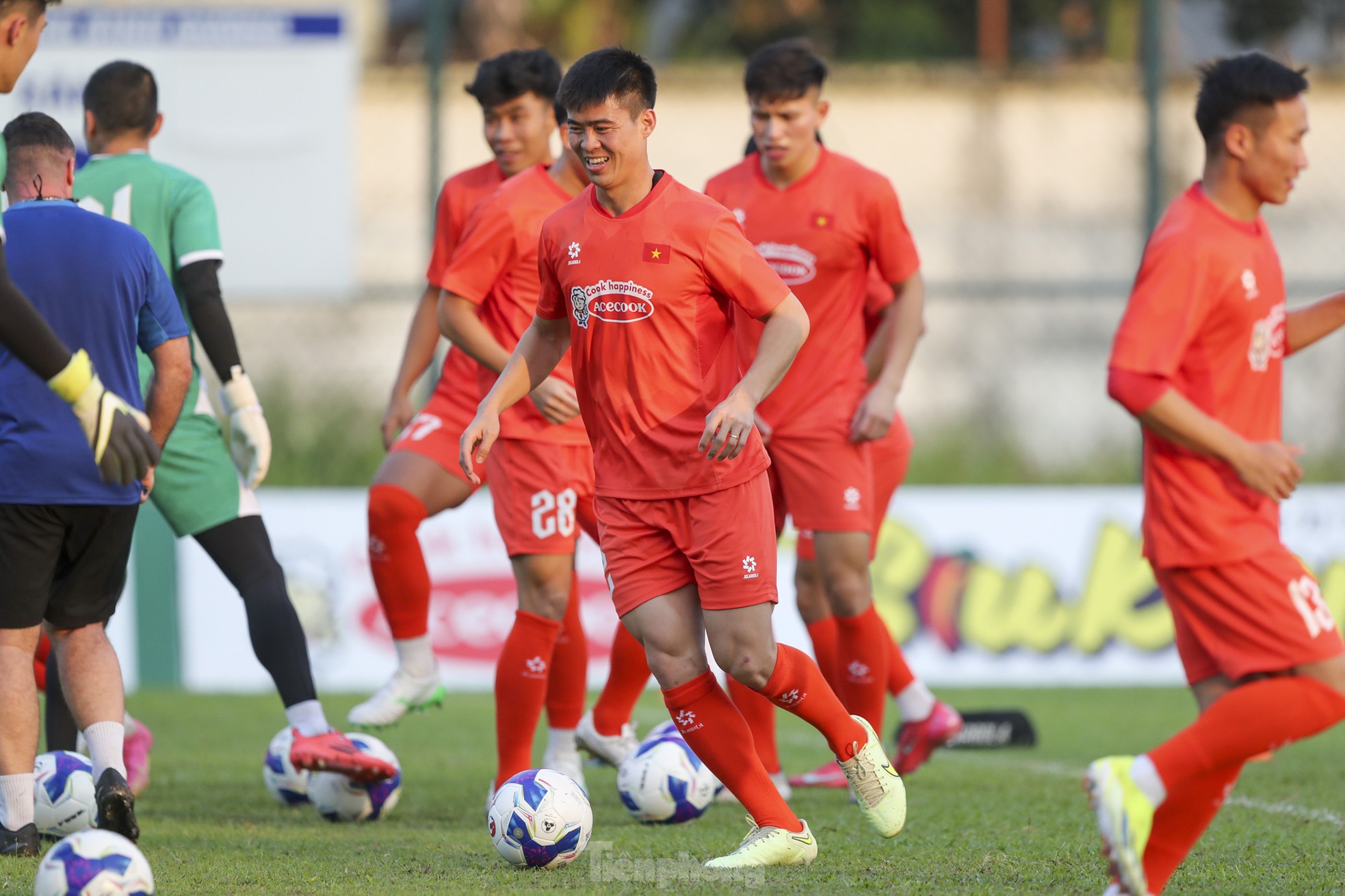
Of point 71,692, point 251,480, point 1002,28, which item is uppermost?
point 1002,28

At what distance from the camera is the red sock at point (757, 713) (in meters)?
5.87

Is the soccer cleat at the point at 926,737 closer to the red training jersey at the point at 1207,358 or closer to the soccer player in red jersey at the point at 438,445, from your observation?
the soccer player in red jersey at the point at 438,445

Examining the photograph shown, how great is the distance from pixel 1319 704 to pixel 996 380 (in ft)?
41.0

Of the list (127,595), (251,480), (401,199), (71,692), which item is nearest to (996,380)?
(401,199)

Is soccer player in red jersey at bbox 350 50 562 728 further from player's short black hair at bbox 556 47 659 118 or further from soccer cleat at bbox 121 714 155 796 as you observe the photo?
player's short black hair at bbox 556 47 659 118

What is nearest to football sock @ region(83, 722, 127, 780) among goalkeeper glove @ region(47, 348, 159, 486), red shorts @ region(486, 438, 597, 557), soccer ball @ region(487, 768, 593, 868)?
soccer ball @ region(487, 768, 593, 868)

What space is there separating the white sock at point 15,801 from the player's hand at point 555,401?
6.58ft

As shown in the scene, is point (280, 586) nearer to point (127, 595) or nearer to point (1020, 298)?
point (127, 595)

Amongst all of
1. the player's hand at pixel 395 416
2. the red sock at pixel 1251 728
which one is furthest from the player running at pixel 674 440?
the player's hand at pixel 395 416

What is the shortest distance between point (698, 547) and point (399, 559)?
2130 mm

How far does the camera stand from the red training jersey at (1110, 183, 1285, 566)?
163 inches

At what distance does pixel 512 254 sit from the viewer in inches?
239

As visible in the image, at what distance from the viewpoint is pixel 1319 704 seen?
396cm

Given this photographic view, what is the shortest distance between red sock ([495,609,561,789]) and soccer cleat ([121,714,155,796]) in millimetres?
1597
